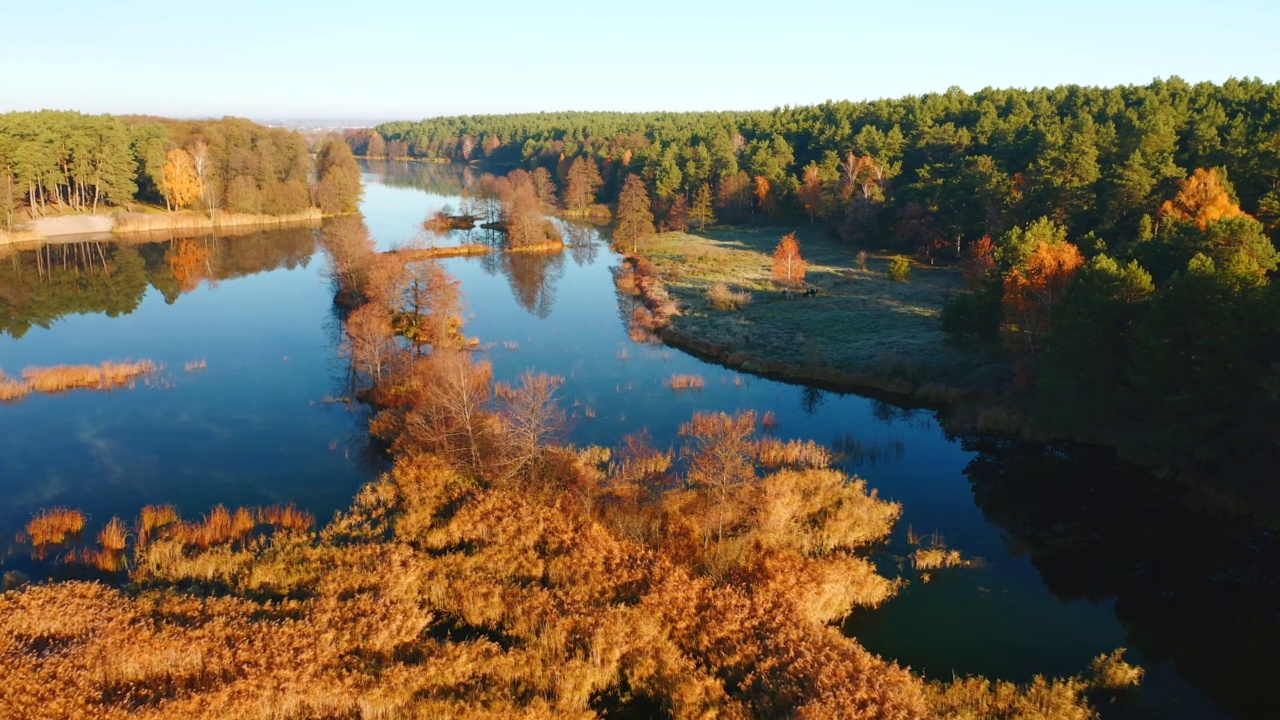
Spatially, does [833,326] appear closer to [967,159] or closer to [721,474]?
[721,474]

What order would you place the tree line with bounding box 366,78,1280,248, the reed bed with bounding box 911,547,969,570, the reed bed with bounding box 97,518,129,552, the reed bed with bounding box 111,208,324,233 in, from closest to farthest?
1. the reed bed with bounding box 911,547,969,570
2. the reed bed with bounding box 97,518,129,552
3. the tree line with bounding box 366,78,1280,248
4. the reed bed with bounding box 111,208,324,233

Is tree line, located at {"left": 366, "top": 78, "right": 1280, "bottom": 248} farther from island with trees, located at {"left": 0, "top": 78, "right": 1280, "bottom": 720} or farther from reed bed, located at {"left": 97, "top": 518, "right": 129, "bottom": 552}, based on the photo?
reed bed, located at {"left": 97, "top": 518, "right": 129, "bottom": 552}

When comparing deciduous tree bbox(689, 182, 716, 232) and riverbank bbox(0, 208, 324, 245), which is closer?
riverbank bbox(0, 208, 324, 245)

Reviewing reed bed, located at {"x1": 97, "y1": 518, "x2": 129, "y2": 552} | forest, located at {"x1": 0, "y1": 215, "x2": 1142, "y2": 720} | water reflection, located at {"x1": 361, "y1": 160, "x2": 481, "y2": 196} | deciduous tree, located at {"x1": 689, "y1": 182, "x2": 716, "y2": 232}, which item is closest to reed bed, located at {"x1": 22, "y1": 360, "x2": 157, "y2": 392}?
forest, located at {"x1": 0, "y1": 215, "x2": 1142, "y2": 720}

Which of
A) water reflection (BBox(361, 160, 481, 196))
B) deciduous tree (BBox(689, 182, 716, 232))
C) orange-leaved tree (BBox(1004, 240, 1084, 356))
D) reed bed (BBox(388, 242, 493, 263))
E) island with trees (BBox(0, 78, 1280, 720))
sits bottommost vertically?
island with trees (BBox(0, 78, 1280, 720))

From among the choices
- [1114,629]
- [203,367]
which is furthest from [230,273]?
[1114,629]

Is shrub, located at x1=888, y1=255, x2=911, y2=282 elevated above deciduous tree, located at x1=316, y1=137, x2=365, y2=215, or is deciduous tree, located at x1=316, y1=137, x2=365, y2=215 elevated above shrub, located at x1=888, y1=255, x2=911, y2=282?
deciduous tree, located at x1=316, y1=137, x2=365, y2=215
